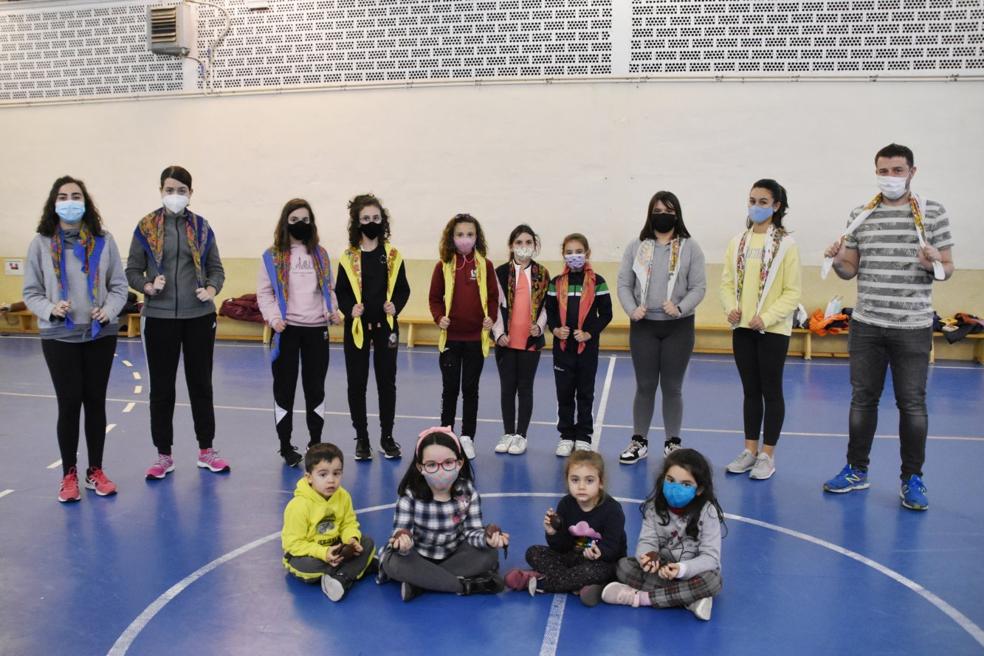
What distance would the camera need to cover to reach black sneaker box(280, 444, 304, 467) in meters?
5.71

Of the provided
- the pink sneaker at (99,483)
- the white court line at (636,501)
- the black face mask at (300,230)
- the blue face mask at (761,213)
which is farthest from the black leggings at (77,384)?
the blue face mask at (761,213)

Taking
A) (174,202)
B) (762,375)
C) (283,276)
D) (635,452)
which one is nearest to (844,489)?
(762,375)

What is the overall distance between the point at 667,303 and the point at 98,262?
3.50 meters

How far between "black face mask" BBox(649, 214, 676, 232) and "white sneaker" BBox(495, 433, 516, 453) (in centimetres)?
181

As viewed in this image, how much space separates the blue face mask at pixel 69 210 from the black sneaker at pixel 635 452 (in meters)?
3.70

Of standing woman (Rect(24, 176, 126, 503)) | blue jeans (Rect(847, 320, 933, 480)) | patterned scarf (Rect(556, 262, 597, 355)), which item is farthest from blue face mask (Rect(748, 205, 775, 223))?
standing woman (Rect(24, 176, 126, 503))

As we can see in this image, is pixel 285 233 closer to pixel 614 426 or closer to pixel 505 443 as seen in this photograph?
pixel 505 443

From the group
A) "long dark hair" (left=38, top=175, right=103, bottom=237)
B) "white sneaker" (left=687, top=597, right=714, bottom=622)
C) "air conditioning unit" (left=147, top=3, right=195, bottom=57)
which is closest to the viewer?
"white sneaker" (left=687, top=597, right=714, bottom=622)

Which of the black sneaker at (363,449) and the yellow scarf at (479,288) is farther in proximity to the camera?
the yellow scarf at (479,288)

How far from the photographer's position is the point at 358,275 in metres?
5.72

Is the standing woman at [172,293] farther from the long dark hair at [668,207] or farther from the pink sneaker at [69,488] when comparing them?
the long dark hair at [668,207]

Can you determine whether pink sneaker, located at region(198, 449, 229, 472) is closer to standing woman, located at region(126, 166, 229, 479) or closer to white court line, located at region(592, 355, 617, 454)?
standing woman, located at region(126, 166, 229, 479)

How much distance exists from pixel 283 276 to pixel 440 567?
251cm

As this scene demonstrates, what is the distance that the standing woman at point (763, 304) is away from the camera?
529cm
